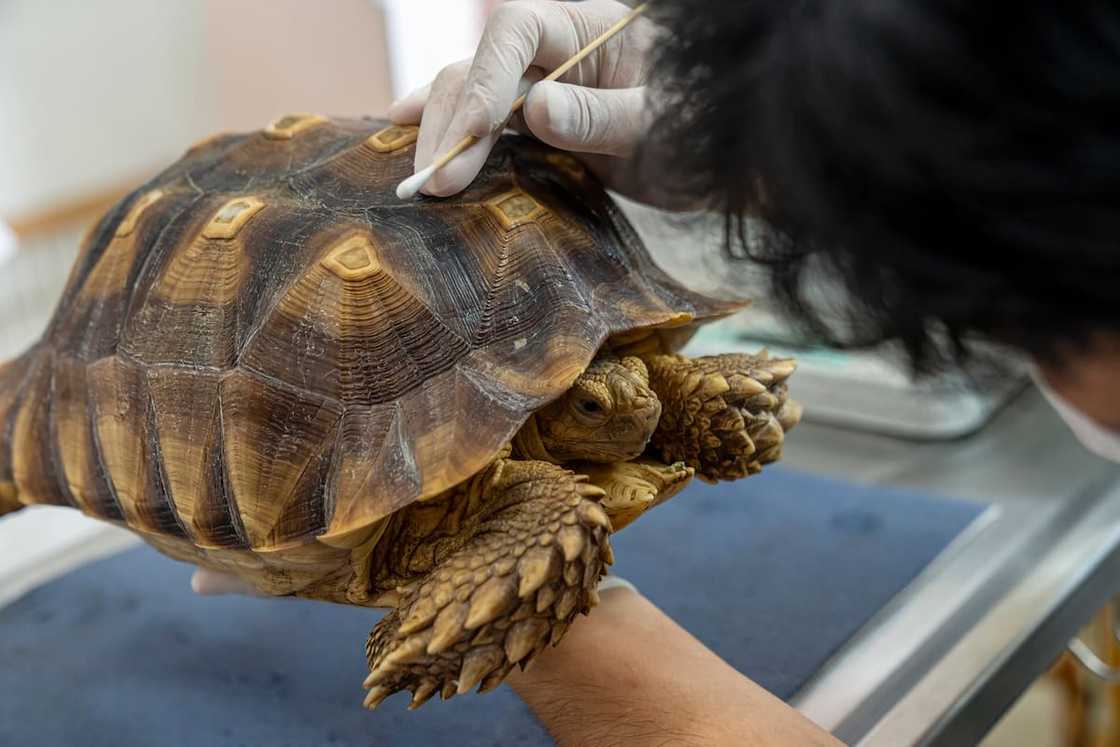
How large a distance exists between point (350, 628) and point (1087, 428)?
95cm

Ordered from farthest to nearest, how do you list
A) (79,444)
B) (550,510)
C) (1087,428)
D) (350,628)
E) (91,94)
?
(91,94), (350,628), (79,444), (550,510), (1087,428)

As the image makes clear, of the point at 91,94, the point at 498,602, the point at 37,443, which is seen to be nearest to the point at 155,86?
the point at 91,94

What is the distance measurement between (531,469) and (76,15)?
8.38 feet

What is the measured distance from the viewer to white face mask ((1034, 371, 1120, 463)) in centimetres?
68

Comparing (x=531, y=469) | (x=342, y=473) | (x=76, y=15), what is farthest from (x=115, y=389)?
(x=76, y=15)

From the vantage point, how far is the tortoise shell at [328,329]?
923 millimetres

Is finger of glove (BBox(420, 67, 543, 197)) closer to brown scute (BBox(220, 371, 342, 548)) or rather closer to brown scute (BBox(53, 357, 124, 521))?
brown scute (BBox(220, 371, 342, 548))

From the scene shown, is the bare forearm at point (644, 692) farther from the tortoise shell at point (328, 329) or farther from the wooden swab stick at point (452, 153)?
the wooden swab stick at point (452, 153)

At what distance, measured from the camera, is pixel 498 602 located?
0.81 m

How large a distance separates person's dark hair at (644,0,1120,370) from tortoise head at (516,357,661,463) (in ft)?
1.15

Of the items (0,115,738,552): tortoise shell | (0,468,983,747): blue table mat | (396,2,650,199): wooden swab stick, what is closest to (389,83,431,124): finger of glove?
(0,115,738,552): tortoise shell

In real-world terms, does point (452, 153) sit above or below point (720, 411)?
above

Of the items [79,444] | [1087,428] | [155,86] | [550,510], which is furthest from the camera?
[155,86]

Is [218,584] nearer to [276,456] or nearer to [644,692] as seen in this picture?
[276,456]
